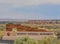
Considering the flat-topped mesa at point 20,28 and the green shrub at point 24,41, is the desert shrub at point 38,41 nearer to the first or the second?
the green shrub at point 24,41

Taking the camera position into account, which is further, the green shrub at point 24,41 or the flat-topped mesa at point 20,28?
the flat-topped mesa at point 20,28

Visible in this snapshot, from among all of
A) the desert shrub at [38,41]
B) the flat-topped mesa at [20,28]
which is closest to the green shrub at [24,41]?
the desert shrub at [38,41]

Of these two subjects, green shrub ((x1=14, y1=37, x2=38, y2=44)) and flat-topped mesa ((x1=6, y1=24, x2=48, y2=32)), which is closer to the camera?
green shrub ((x1=14, y1=37, x2=38, y2=44))

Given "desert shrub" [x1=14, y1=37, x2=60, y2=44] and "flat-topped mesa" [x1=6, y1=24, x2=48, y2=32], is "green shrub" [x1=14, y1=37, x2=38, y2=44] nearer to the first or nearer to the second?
"desert shrub" [x1=14, y1=37, x2=60, y2=44]

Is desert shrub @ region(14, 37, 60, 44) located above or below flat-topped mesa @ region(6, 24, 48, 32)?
below

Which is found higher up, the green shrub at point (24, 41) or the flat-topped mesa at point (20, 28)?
the flat-topped mesa at point (20, 28)

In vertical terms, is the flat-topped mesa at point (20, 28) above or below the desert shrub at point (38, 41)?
above

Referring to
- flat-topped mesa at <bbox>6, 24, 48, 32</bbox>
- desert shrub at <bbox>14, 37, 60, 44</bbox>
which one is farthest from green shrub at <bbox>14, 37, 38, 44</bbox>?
flat-topped mesa at <bbox>6, 24, 48, 32</bbox>

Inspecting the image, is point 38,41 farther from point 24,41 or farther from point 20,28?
point 20,28

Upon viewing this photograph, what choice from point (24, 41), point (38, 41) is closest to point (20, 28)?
point (24, 41)

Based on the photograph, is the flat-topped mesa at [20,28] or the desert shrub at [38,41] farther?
the flat-topped mesa at [20,28]

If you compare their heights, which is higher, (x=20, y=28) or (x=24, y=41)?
(x=20, y=28)

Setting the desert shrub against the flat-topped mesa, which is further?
the flat-topped mesa

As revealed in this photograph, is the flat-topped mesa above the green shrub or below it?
above
